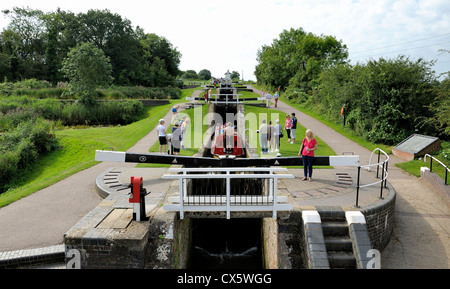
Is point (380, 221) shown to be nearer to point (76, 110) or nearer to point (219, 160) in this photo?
point (219, 160)

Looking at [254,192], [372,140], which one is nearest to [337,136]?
[372,140]

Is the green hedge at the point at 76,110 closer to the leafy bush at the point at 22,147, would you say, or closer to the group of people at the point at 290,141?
the leafy bush at the point at 22,147

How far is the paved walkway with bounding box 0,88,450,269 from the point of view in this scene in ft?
23.4

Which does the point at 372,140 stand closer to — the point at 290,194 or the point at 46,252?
the point at 290,194

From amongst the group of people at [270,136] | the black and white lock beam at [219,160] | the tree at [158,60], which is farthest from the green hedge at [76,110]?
the tree at [158,60]

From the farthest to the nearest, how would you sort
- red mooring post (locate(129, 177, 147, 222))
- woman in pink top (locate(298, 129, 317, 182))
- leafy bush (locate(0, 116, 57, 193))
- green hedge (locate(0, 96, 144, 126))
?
green hedge (locate(0, 96, 144, 126))
leafy bush (locate(0, 116, 57, 193))
woman in pink top (locate(298, 129, 317, 182))
red mooring post (locate(129, 177, 147, 222))

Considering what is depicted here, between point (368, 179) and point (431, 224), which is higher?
point (368, 179)

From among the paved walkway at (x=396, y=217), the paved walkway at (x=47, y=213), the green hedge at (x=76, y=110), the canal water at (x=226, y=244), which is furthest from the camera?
the green hedge at (x=76, y=110)

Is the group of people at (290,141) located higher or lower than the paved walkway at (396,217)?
higher

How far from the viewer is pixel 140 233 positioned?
5.98 m

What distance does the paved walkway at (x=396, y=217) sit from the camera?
713cm

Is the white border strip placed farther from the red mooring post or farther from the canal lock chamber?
the red mooring post

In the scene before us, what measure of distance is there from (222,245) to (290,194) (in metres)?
2.83

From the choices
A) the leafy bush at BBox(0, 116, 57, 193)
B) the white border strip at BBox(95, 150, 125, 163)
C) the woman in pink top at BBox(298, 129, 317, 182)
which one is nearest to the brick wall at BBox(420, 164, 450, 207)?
the woman in pink top at BBox(298, 129, 317, 182)
